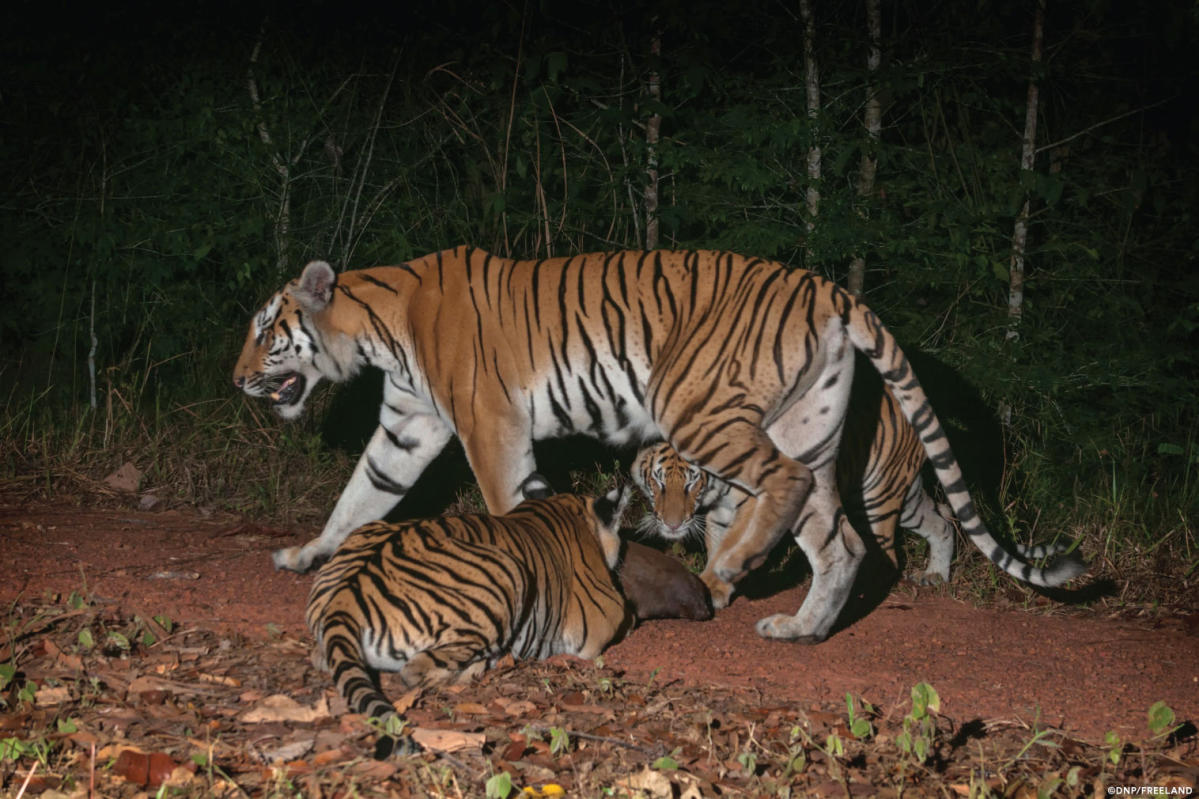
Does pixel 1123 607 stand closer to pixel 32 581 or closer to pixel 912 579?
pixel 912 579

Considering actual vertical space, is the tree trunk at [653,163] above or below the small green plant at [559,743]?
above

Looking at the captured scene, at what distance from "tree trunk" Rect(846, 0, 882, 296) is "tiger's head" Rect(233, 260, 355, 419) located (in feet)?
8.75

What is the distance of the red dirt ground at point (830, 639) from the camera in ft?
12.4

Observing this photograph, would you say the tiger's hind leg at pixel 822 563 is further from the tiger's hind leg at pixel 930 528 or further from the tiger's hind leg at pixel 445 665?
the tiger's hind leg at pixel 445 665

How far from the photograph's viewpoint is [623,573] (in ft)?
14.7

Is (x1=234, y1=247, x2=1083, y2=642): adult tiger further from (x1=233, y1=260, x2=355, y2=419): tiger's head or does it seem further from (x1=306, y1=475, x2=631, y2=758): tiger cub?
(x1=306, y1=475, x2=631, y2=758): tiger cub

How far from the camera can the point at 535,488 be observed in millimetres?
4555

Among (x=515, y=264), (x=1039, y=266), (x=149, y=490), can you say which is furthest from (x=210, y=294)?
(x=1039, y=266)

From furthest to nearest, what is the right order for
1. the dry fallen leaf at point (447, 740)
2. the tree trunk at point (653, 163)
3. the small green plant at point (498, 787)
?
the tree trunk at point (653, 163) < the dry fallen leaf at point (447, 740) < the small green plant at point (498, 787)

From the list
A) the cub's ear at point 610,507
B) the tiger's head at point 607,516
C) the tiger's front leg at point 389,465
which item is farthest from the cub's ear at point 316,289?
the cub's ear at point 610,507

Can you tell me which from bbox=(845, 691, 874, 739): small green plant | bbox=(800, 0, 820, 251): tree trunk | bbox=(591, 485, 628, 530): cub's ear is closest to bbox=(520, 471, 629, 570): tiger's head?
bbox=(591, 485, 628, 530): cub's ear

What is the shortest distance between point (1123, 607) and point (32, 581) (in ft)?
14.5

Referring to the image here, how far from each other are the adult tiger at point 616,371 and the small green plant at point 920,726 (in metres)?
1.21

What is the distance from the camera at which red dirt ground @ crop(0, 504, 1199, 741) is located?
378 centimetres
